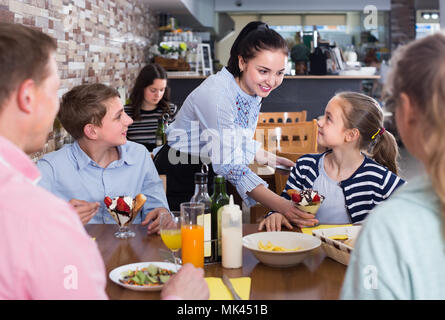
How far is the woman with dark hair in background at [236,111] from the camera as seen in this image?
2182 millimetres

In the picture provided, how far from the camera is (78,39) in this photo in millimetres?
3254

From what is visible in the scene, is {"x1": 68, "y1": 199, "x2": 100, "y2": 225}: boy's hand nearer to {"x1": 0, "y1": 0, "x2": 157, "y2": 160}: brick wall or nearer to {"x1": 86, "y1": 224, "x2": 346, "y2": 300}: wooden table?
{"x1": 86, "y1": 224, "x2": 346, "y2": 300}: wooden table

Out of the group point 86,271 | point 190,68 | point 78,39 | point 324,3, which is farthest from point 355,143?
point 324,3

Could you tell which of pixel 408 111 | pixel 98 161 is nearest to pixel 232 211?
pixel 408 111

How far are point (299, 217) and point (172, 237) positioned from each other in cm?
51

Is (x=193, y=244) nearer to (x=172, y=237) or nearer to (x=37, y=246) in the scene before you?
(x=172, y=237)

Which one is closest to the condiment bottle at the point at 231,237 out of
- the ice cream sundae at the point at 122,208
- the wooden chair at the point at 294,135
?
the ice cream sundae at the point at 122,208

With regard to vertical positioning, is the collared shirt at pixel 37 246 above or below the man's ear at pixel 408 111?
below

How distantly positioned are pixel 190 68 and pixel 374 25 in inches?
222

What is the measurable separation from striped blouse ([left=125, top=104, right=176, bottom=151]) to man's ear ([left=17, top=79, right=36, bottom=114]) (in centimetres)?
330

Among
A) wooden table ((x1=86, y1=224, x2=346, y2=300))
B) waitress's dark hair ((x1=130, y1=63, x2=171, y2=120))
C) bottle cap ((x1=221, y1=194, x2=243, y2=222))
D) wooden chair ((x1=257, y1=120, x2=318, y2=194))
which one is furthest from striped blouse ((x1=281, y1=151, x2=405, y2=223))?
waitress's dark hair ((x1=130, y1=63, x2=171, y2=120))

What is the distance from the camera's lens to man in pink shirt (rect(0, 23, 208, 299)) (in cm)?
79

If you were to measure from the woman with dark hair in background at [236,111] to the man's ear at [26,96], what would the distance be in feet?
3.95

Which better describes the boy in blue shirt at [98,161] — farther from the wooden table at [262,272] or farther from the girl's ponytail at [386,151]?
the girl's ponytail at [386,151]
